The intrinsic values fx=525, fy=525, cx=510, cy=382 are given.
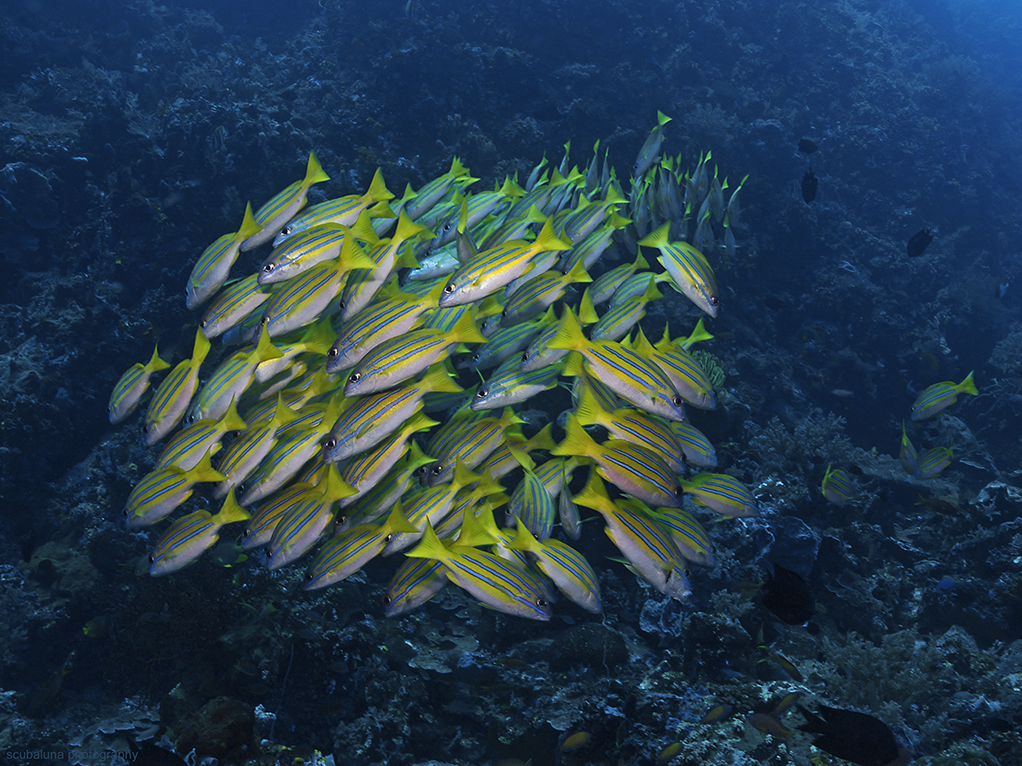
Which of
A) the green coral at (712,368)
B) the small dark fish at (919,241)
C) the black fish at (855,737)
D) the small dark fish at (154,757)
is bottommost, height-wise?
the small dark fish at (154,757)

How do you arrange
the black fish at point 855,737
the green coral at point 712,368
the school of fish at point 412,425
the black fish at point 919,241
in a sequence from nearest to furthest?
the black fish at point 855,737, the school of fish at point 412,425, the green coral at point 712,368, the black fish at point 919,241

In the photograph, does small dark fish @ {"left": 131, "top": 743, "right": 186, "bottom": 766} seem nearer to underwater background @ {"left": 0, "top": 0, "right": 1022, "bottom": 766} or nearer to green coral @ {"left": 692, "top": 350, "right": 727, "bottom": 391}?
underwater background @ {"left": 0, "top": 0, "right": 1022, "bottom": 766}

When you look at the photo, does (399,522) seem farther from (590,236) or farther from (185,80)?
(185,80)

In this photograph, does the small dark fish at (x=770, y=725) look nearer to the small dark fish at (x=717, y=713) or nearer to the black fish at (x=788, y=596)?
the small dark fish at (x=717, y=713)

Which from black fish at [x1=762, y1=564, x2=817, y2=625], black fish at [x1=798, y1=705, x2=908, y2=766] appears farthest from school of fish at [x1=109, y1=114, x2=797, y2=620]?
black fish at [x1=798, y1=705, x2=908, y2=766]

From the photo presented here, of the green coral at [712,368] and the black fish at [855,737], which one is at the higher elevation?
the green coral at [712,368]

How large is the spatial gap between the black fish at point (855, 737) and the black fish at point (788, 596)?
2.54 ft

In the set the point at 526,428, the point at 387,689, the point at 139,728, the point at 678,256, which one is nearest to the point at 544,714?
the point at 387,689

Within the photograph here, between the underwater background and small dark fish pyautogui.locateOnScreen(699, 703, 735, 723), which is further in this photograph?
the underwater background

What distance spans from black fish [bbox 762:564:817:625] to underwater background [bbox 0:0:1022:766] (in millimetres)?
25

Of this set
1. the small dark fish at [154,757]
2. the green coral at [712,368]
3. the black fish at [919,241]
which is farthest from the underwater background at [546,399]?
the black fish at [919,241]

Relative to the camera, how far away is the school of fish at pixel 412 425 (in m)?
2.95

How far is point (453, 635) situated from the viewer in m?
4.85

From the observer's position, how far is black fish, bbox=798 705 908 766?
8.62 feet
